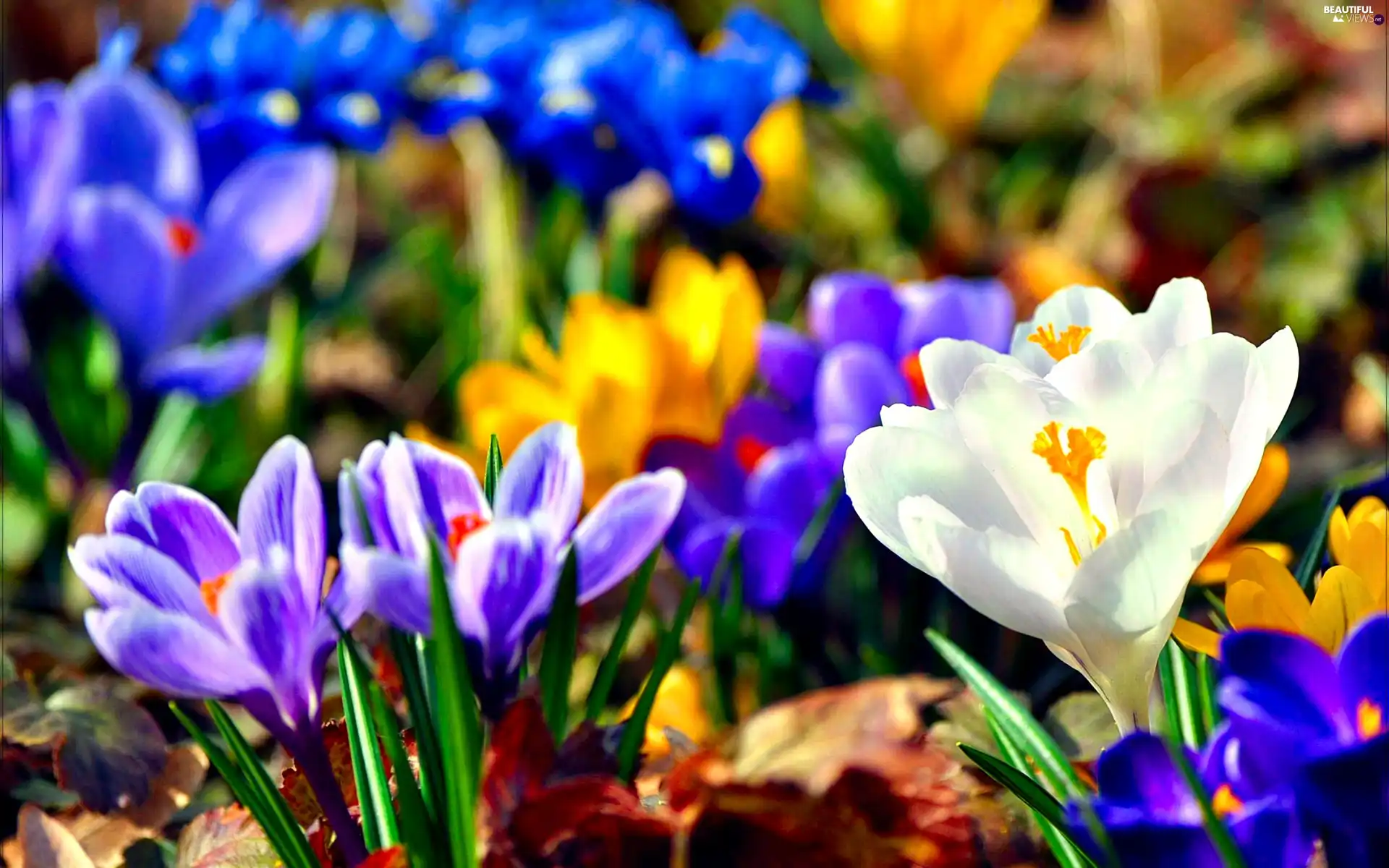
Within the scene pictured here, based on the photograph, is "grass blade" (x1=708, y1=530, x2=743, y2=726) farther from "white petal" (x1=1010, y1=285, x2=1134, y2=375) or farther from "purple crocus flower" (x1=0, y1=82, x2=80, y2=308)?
"purple crocus flower" (x1=0, y1=82, x2=80, y2=308)

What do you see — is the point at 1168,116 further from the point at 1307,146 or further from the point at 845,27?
the point at 845,27

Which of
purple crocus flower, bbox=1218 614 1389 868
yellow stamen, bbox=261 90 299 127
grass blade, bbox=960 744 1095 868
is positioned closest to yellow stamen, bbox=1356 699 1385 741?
purple crocus flower, bbox=1218 614 1389 868

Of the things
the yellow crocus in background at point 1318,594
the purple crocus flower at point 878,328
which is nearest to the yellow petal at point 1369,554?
the yellow crocus in background at point 1318,594

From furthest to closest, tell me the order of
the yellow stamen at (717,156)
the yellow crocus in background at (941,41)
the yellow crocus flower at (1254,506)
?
the yellow crocus in background at (941,41) → the yellow stamen at (717,156) → the yellow crocus flower at (1254,506)

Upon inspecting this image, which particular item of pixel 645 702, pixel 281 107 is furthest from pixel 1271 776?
pixel 281 107

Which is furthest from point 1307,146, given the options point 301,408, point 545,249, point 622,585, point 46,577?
point 46,577

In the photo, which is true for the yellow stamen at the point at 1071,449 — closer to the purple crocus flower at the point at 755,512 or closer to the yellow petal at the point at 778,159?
the purple crocus flower at the point at 755,512
